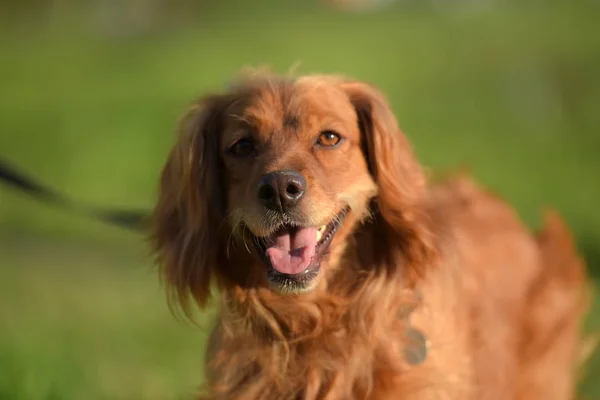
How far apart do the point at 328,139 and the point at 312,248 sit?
1.73 ft

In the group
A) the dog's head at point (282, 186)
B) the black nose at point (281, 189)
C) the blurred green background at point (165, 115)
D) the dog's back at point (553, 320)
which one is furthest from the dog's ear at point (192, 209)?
the dog's back at point (553, 320)

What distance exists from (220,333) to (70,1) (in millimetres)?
24078

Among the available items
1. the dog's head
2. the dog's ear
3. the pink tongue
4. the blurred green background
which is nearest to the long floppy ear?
the dog's head

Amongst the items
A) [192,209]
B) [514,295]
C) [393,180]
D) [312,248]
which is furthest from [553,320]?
[192,209]

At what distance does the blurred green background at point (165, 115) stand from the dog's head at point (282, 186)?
0.47m

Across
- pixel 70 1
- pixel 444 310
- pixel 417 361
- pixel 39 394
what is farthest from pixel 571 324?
pixel 70 1

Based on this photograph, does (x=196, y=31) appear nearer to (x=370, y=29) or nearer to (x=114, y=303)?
(x=370, y=29)

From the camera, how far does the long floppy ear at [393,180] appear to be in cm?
371

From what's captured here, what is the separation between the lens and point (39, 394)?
4.71 metres

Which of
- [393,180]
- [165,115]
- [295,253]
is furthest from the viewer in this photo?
[165,115]

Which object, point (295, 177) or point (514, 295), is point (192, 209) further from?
point (514, 295)

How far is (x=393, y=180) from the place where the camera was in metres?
3.76

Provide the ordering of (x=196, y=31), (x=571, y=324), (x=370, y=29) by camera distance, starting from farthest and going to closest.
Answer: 1. (x=196, y=31)
2. (x=370, y=29)
3. (x=571, y=324)

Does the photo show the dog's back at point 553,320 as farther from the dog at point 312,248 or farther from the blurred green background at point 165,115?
the dog at point 312,248
